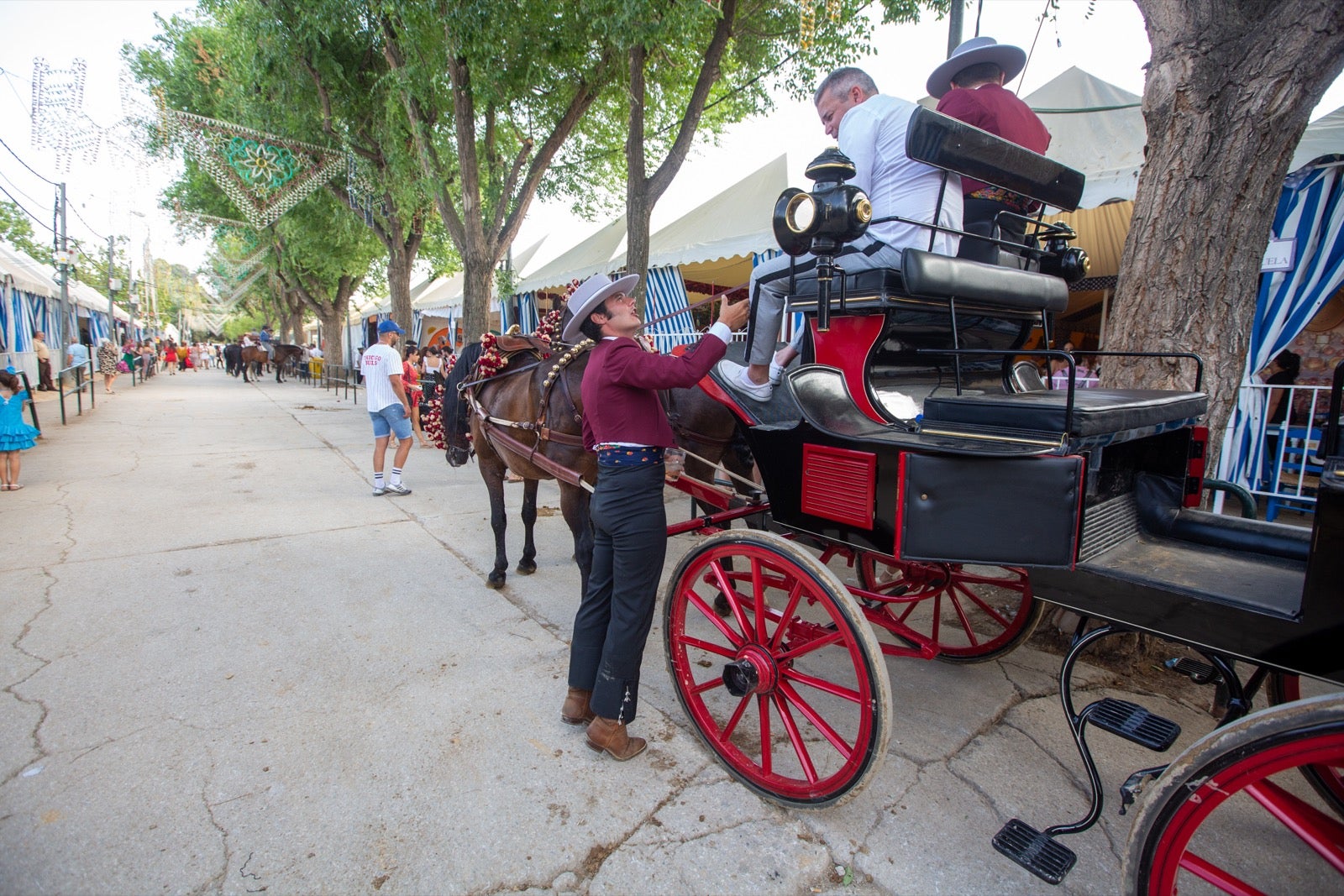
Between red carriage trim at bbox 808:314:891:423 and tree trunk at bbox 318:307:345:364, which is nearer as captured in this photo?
red carriage trim at bbox 808:314:891:423

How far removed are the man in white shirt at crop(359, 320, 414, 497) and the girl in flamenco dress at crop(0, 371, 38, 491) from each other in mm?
3412

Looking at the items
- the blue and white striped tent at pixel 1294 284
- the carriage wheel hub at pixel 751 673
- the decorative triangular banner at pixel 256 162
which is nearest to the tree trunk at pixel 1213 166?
the carriage wheel hub at pixel 751 673

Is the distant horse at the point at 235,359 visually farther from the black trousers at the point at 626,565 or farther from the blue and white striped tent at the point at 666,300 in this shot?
the black trousers at the point at 626,565

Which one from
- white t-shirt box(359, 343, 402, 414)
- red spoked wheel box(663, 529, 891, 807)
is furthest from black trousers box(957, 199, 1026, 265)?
white t-shirt box(359, 343, 402, 414)

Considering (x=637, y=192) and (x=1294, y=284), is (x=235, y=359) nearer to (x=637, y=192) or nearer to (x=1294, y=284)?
(x=637, y=192)

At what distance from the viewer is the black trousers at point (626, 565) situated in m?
2.47

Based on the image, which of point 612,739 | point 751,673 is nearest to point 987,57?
point 751,673

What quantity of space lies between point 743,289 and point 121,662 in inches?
144

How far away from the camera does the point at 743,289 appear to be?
9.93 ft

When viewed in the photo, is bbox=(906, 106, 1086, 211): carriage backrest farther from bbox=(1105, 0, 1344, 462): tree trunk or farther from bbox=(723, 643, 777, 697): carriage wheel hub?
bbox=(723, 643, 777, 697): carriage wheel hub

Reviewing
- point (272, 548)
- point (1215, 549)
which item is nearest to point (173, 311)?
point (272, 548)

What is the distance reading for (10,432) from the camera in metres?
6.61

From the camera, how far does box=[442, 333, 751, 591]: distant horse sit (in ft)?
12.1

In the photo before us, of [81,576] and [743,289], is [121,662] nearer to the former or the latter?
[81,576]
